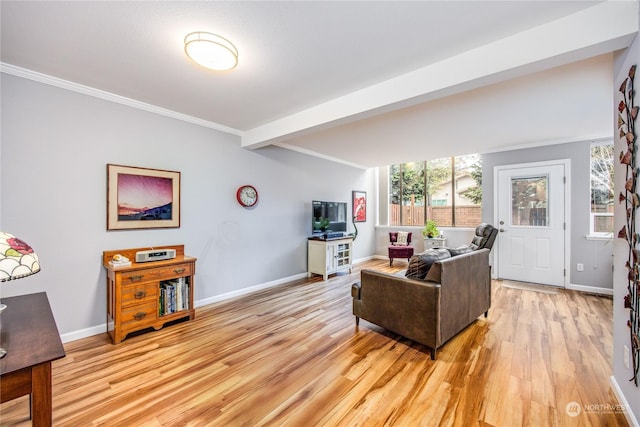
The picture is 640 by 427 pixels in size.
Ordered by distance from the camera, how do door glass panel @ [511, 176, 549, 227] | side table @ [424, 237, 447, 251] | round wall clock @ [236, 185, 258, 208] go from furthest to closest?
side table @ [424, 237, 447, 251] < door glass panel @ [511, 176, 549, 227] < round wall clock @ [236, 185, 258, 208]

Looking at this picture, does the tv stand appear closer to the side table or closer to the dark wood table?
the side table

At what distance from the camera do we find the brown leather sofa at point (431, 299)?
7.34 ft

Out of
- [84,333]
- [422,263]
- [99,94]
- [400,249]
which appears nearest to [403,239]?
[400,249]

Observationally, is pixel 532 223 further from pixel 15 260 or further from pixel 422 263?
pixel 15 260

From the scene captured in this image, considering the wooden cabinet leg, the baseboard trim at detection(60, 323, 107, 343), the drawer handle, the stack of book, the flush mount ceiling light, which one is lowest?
the baseboard trim at detection(60, 323, 107, 343)

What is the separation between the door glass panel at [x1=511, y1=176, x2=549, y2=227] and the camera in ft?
14.6

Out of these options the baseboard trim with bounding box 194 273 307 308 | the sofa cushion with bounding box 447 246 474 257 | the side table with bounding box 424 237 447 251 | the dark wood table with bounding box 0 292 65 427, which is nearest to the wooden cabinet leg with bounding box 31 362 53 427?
the dark wood table with bounding box 0 292 65 427

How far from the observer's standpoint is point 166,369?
2.11 metres

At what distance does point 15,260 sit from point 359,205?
19.0ft

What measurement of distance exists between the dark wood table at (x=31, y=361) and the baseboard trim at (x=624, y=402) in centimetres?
281

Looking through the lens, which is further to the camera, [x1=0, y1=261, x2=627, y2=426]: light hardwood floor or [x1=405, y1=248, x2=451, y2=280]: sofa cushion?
[x1=405, y1=248, x2=451, y2=280]: sofa cushion

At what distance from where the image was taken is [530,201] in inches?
180

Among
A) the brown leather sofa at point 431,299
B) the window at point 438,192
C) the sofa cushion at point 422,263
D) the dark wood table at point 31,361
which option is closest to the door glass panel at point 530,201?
the window at point 438,192

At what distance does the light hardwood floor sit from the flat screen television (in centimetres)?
214
